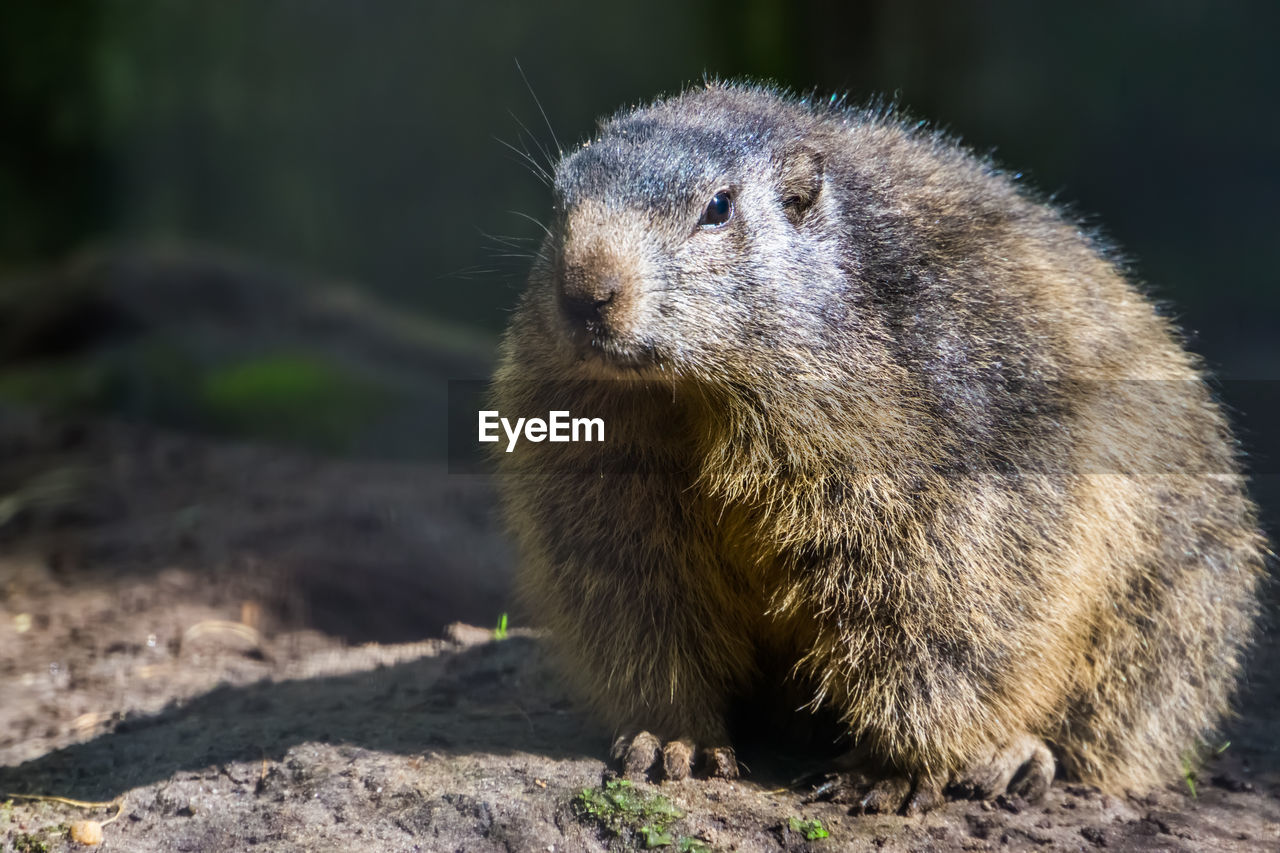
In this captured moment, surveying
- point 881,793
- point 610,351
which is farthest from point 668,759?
point 610,351

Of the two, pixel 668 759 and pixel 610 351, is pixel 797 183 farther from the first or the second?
pixel 668 759

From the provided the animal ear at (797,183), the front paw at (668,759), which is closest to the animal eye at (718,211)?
the animal ear at (797,183)

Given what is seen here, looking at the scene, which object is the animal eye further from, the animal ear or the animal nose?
the animal nose

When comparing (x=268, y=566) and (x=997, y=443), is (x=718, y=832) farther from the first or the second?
(x=268, y=566)

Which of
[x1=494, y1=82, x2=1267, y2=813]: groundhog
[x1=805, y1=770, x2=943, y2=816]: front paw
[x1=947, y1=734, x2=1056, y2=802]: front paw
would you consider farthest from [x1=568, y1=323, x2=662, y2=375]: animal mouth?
[x1=947, y1=734, x2=1056, y2=802]: front paw

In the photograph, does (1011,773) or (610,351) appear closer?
(610,351)
